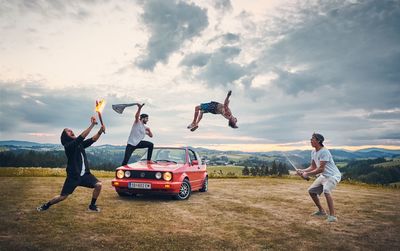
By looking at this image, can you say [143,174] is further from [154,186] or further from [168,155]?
[168,155]

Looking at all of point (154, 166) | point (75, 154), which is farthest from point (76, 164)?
point (154, 166)

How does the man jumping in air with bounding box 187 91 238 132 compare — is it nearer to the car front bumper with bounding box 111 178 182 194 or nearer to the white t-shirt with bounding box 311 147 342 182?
the car front bumper with bounding box 111 178 182 194

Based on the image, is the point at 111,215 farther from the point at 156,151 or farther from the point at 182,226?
the point at 156,151

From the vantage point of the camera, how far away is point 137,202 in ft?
28.7

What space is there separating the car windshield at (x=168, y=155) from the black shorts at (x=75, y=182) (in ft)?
10.6

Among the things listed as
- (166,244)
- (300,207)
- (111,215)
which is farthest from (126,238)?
(300,207)

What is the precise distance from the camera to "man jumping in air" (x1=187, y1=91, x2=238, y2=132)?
7848 millimetres

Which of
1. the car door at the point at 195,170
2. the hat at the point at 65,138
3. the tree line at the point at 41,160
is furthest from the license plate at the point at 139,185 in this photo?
the tree line at the point at 41,160

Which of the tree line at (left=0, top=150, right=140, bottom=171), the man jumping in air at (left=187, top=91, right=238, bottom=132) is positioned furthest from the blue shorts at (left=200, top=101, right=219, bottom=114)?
the tree line at (left=0, top=150, right=140, bottom=171)

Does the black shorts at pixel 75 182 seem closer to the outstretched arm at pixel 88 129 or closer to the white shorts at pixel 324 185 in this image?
the outstretched arm at pixel 88 129

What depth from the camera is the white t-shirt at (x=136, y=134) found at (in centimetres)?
1006

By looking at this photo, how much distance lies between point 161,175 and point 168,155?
1.72m

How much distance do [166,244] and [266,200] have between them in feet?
18.3

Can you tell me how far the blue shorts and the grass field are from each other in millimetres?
2521
